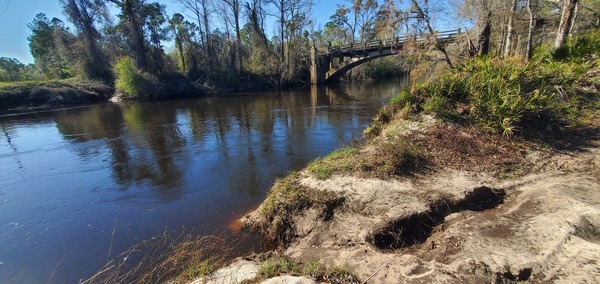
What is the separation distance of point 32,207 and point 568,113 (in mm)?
13848

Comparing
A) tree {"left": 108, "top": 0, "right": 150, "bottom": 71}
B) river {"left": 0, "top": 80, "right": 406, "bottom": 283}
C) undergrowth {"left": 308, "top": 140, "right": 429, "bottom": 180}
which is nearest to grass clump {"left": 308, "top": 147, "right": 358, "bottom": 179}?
undergrowth {"left": 308, "top": 140, "right": 429, "bottom": 180}

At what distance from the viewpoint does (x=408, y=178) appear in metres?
5.60

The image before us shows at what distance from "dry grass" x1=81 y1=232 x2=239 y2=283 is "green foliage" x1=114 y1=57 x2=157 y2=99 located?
1099 inches

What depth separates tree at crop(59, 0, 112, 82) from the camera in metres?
32.7

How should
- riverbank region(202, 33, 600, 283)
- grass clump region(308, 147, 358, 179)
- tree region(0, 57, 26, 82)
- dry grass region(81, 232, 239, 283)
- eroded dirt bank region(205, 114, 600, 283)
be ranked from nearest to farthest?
1. eroded dirt bank region(205, 114, 600, 283)
2. riverbank region(202, 33, 600, 283)
3. dry grass region(81, 232, 239, 283)
4. grass clump region(308, 147, 358, 179)
5. tree region(0, 57, 26, 82)

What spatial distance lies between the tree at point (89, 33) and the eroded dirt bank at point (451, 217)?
37032 millimetres

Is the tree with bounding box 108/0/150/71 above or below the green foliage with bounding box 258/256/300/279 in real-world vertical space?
above

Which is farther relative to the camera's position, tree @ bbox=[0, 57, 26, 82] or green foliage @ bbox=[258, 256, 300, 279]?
tree @ bbox=[0, 57, 26, 82]

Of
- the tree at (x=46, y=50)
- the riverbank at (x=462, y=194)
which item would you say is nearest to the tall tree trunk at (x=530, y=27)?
the riverbank at (x=462, y=194)

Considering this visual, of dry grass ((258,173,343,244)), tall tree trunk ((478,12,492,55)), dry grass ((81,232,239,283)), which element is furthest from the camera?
tall tree trunk ((478,12,492,55))

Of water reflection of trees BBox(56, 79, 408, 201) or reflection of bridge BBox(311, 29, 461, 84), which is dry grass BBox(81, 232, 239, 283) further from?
reflection of bridge BBox(311, 29, 461, 84)

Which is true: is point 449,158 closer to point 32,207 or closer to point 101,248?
point 101,248

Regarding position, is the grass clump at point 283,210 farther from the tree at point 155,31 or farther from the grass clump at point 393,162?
the tree at point 155,31

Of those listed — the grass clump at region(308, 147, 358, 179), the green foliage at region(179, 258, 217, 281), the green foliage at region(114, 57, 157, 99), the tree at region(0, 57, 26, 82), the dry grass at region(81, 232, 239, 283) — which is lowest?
the dry grass at region(81, 232, 239, 283)
